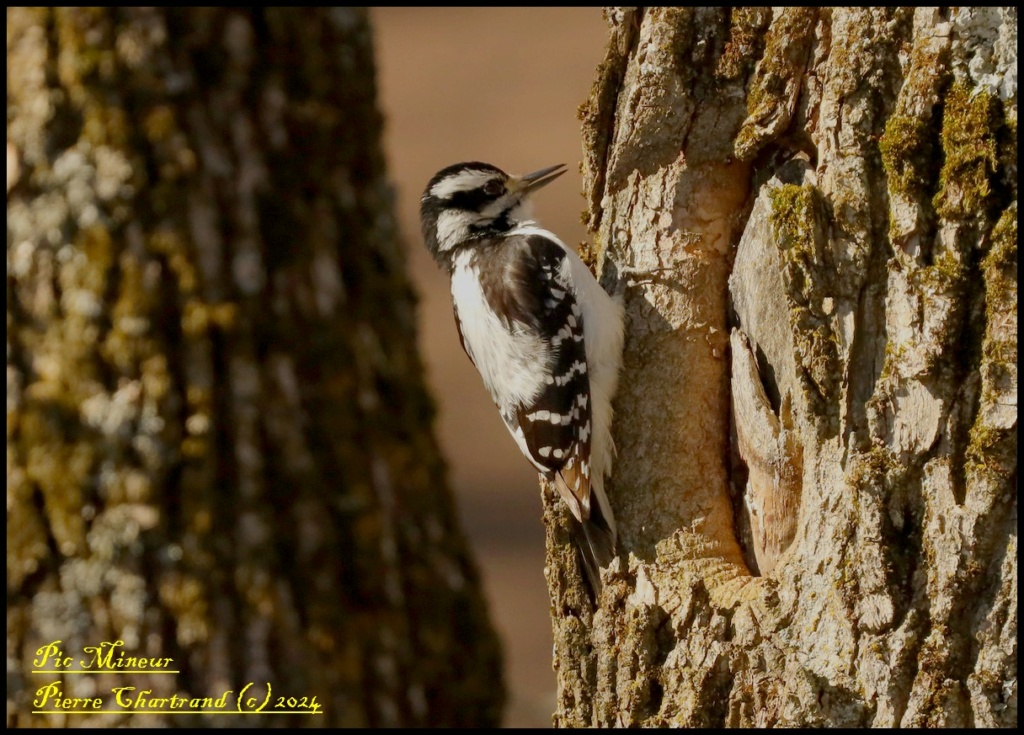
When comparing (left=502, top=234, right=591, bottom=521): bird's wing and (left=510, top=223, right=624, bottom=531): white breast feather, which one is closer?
(left=510, top=223, right=624, bottom=531): white breast feather

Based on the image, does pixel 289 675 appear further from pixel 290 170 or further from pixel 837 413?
pixel 837 413

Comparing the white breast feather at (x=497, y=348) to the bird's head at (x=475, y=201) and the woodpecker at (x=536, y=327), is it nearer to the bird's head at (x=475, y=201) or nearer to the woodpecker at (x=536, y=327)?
the woodpecker at (x=536, y=327)

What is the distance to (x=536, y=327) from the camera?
12.2ft

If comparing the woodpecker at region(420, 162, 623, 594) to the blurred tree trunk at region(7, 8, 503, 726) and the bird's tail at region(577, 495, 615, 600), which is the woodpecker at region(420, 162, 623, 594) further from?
the blurred tree trunk at region(7, 8, 503, 726)

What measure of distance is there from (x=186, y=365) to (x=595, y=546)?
184 cm

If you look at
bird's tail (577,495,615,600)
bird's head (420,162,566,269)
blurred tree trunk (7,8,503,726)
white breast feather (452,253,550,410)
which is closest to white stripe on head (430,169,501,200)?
bird's head (420,162,566,269)

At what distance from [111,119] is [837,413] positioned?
178 centimetres

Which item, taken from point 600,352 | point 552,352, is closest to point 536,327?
point 552,352

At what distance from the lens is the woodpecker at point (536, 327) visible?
132 inches

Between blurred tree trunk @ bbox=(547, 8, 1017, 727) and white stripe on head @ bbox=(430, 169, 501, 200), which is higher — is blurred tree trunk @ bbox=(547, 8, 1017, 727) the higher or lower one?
the lower one

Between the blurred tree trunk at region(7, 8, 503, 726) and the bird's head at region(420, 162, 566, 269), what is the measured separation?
2324 millimetres

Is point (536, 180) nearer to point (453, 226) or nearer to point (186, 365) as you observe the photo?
point (453, 226)

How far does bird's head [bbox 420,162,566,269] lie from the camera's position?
4.02 metres

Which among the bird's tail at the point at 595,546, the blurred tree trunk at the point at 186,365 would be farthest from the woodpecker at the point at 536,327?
the blurred tree trunk at the point at 186,365
